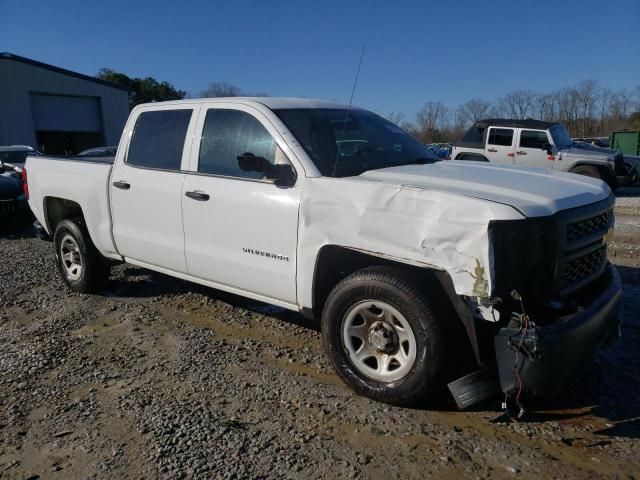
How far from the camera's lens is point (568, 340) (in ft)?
A: 9.06

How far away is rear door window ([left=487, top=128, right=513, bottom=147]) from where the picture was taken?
1441 cm

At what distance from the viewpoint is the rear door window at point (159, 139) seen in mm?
4523

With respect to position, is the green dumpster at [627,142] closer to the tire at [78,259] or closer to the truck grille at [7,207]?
the truck grille at [7,207]

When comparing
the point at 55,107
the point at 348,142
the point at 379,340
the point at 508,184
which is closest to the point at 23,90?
the point at 55,107

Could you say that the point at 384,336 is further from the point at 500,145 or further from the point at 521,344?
the point at 500,145

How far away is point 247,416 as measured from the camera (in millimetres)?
3201

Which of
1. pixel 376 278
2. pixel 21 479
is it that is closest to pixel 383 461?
pixel 376 278

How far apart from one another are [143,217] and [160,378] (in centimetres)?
161

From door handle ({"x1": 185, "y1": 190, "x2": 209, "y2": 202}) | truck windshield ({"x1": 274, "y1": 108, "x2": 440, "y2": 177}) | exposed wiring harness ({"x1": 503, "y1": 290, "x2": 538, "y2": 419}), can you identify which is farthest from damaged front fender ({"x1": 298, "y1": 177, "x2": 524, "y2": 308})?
door handle ({"x1": 185, "y1": 190, "x2": 209, "y2": 202})

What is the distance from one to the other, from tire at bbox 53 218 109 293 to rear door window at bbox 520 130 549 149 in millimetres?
11954

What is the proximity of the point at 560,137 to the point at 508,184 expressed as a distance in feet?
41.1

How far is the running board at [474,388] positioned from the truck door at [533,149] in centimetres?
1212

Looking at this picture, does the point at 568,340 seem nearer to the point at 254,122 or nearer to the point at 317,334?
the point at 317,334

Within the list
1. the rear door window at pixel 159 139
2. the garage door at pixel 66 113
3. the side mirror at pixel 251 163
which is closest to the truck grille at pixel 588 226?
the side mirror at pixel 251 163
